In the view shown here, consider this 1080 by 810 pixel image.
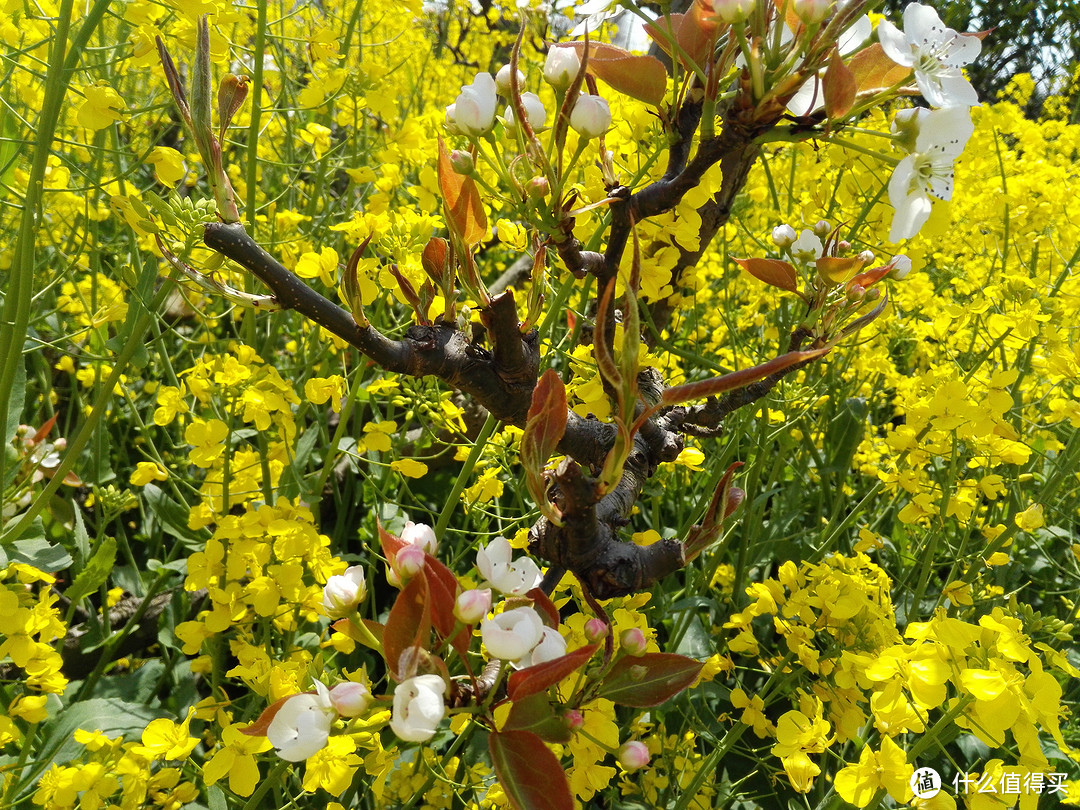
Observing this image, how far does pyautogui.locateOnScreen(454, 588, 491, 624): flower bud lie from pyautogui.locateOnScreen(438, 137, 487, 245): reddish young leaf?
0.69 ft

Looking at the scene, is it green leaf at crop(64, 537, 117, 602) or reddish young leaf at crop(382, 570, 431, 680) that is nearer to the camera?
reddish young leaf at crop(382, 570, 431, 680)

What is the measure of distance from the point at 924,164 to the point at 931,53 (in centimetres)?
7

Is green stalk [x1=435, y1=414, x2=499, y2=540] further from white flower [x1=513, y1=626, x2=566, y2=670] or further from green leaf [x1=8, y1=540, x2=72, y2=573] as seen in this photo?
green leaf [x1=8, y1=540, x2=72, y2=573]

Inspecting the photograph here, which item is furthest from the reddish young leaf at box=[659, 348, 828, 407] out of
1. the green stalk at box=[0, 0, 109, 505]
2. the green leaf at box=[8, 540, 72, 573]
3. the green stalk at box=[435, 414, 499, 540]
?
the green leaf at box=[8, 540, 72, 573]

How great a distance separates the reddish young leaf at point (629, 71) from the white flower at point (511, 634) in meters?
0.32

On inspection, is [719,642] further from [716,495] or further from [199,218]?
[199,218]

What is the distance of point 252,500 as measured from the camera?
1.05 metres

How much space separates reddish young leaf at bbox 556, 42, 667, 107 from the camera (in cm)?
48

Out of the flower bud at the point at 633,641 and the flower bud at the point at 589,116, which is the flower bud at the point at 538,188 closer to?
the flower bud at the point at 589,116

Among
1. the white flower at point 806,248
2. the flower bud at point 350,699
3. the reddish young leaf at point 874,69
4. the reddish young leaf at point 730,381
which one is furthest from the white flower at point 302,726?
the white flower at point 806,248

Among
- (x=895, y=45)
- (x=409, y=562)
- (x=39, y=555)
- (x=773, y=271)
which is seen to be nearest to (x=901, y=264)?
(x=773, y=271)

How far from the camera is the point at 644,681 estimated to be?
17.6 inches

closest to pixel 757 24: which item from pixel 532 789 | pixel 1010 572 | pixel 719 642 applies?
pixel 532 789

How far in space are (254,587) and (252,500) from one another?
35 cm
